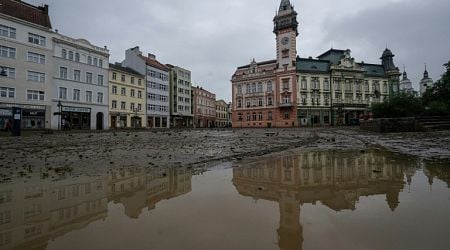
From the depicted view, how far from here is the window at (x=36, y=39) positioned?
32.1 m

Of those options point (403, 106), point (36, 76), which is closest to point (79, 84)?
point (36, 76)

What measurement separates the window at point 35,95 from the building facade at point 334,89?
4492 cm

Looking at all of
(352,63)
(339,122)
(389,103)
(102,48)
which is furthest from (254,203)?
(352,63)

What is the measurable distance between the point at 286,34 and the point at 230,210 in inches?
2253

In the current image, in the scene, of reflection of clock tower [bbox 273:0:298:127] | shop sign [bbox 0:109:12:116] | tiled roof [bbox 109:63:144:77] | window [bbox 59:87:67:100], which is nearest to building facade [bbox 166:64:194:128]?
tiled roof [bbox 109:63:144:77]

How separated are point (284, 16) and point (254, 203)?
58.7 meters

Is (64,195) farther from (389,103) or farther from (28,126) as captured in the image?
(28,126)

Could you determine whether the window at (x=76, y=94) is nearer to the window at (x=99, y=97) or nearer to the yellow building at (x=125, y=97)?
the window at (x=99, y=97)

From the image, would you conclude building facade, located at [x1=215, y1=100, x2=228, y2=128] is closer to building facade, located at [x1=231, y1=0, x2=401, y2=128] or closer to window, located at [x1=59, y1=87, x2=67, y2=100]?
building facade, located at [x1=231, y1=0, x2=401, y2=128]

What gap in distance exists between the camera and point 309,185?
370 centimetres

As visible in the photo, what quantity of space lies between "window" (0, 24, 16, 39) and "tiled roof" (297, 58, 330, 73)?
47.8 metres

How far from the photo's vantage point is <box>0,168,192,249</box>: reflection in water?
2227 millimetres

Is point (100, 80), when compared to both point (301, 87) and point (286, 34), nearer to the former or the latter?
point (286, 34)

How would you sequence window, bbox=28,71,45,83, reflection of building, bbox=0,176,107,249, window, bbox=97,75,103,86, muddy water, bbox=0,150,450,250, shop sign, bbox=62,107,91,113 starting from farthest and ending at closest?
window, bbox=97,75,103,86 < shop sign, bbox=62,107,91,113 < window, bbox=28,71,45,83 < reflection of building, bbox=0,176,107,249 < muddy water, bbox=0,150,450,250
